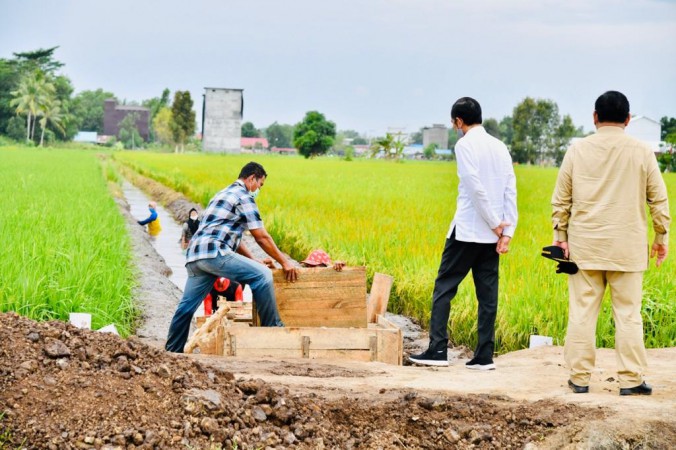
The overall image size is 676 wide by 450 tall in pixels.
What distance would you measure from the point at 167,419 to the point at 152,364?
0.57 m

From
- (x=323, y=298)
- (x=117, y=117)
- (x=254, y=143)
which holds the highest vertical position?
(x=117, y=117)

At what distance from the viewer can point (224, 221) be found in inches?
259

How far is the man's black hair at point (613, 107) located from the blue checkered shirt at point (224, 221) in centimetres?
245

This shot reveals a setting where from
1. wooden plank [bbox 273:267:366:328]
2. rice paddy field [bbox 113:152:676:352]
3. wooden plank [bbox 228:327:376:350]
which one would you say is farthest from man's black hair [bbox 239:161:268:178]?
rice paddy field [bbox 113:152:676:352]

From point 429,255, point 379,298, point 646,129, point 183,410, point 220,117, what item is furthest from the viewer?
point 220,117

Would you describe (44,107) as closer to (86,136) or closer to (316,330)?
(86,136)

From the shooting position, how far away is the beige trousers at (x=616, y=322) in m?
5.14

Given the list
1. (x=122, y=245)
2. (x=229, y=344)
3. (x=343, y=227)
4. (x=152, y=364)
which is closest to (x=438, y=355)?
(x=229, y=344)

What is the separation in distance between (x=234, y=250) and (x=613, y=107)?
112 inches

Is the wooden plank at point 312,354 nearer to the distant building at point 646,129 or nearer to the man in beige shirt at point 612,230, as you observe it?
the man in beige shirt at point 612,230

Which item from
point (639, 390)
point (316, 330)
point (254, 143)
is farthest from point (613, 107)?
point (254, 143)

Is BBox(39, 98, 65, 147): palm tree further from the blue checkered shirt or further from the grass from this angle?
the blue checkered shirt

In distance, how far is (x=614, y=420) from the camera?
4.57 m

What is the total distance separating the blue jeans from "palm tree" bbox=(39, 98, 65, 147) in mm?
82034
